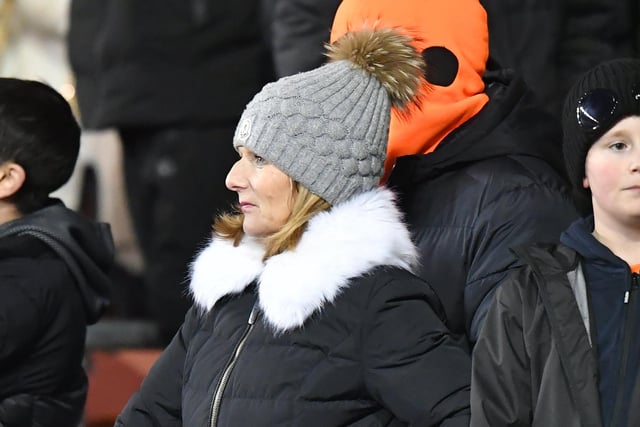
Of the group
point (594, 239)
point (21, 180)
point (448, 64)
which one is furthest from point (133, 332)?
point (594, 239)

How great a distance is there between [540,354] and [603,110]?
50 cm

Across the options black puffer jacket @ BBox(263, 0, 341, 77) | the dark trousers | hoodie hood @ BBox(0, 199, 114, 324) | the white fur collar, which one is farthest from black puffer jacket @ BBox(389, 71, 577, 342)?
the dark trousers

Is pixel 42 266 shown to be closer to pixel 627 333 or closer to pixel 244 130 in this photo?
pixel 244 130

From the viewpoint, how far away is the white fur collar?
324cm

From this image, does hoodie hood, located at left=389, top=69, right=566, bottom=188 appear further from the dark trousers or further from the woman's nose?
the dark trousers

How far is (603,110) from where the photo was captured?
315 centimetres

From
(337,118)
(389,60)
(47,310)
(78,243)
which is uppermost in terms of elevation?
(389,60)

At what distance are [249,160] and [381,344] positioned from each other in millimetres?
505

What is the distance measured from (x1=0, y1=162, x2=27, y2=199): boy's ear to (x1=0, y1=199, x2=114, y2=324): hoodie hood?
3.0 inches

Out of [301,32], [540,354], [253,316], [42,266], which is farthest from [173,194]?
[540,354]

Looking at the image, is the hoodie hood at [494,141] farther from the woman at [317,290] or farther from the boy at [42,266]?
the boy at [42,266]

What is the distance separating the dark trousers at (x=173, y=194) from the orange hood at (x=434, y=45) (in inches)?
101

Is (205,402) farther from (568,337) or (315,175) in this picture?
(568,337)

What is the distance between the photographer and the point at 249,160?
3.40 m
